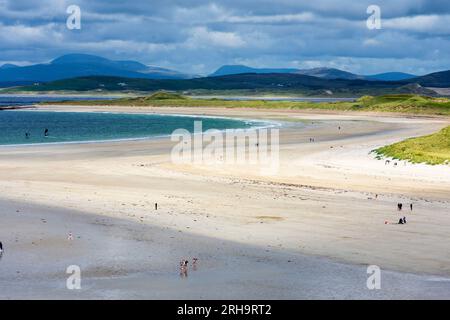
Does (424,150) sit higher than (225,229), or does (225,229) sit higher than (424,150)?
(424,150)

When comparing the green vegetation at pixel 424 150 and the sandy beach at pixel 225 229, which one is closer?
the sandy beach at pixel 225 229

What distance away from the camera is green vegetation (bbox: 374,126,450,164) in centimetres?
5503

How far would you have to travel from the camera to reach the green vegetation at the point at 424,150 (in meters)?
55.0

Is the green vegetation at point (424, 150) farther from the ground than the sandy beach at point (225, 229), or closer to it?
farther from the ground

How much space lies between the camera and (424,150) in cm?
6066

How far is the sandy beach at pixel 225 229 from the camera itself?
25188mm

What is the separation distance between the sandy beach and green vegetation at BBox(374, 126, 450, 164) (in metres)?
1.70

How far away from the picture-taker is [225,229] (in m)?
33.6

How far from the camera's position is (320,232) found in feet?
107

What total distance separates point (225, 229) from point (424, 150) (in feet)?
105

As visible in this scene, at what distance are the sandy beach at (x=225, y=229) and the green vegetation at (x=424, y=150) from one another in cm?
170

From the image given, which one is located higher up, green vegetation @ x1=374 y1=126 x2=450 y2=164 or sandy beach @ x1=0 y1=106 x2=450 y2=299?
green vegetation @ x1=374 y1=126 x2=450 y2=164

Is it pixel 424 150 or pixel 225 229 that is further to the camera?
pixel 424 150
